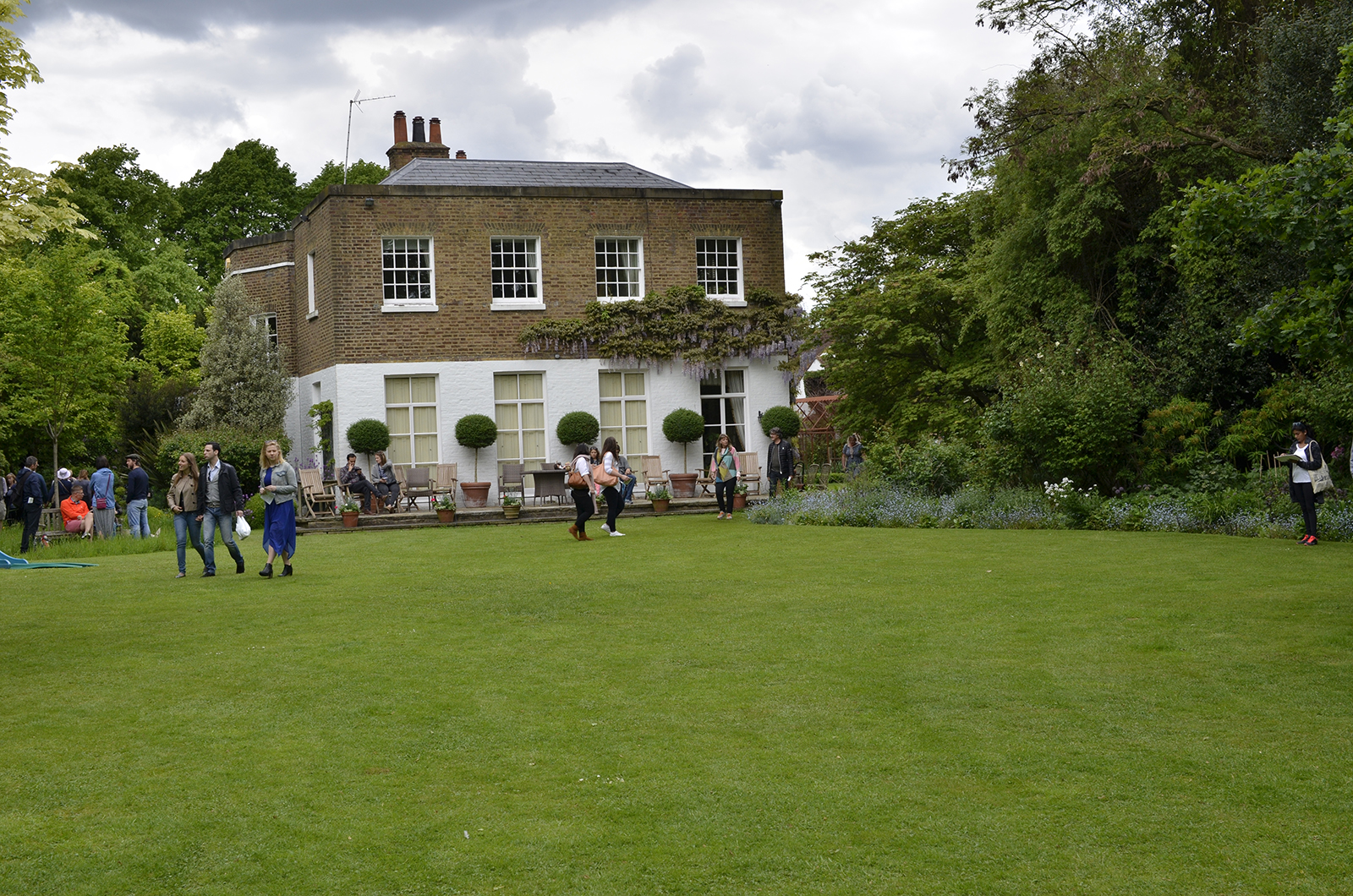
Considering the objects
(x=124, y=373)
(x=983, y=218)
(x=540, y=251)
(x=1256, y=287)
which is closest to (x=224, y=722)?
(x=1256, y=287)

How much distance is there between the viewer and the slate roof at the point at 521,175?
2631 centimetres

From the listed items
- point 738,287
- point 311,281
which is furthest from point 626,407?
point 311,281

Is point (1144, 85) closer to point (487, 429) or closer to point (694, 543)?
point (694, 543)

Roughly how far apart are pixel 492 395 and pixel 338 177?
84.6ft

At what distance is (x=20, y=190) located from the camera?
9828 mm

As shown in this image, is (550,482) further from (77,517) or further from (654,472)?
(77,517)

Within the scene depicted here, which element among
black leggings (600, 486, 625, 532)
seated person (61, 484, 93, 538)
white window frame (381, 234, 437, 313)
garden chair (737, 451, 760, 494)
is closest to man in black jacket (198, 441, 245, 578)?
black leggings (600, 486, 625, 532)

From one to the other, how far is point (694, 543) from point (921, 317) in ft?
42.4

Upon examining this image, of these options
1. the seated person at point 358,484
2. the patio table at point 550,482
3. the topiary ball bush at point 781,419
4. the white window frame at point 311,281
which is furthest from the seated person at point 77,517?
the topiary ball bush at point 781,419

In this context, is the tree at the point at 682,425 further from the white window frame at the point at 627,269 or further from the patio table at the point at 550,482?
the patio table at the point at 550,482

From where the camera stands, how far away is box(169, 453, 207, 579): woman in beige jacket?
14.0 metres

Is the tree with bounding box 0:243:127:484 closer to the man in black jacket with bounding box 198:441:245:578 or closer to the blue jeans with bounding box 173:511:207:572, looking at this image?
the blue jeans with bounding box 173:511:207:572

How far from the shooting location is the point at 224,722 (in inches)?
259

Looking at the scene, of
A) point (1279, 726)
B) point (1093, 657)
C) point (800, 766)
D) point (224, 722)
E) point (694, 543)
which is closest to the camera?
point (800, 766)
